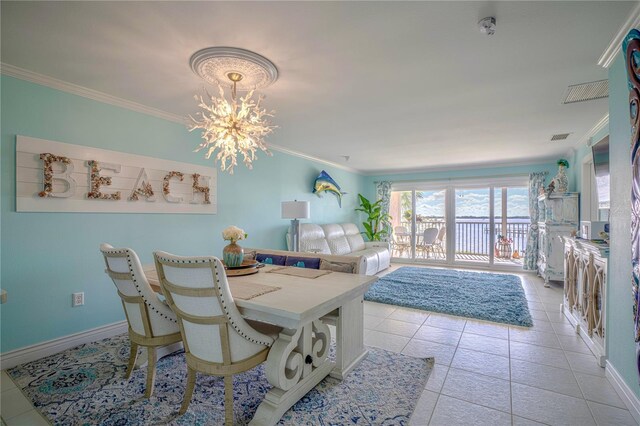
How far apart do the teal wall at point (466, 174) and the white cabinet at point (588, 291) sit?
287 centimetres

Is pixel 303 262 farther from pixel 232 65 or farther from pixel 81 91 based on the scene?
pixel 81 91

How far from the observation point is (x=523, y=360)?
2.49 metres

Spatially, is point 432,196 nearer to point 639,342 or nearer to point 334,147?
point 334,147

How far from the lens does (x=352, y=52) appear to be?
82.7 inches

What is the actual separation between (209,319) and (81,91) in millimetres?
2589

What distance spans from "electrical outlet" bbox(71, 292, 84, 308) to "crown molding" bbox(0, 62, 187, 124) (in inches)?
71.4

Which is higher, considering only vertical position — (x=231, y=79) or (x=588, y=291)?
A: (x=231, y=79)

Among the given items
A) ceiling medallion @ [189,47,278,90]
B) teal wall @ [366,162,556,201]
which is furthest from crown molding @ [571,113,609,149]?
ceiling medallion @ [189,47,278,90]

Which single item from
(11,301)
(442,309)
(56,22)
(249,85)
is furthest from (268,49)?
(442,309)

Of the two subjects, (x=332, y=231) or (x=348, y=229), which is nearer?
(x=332, y=231)

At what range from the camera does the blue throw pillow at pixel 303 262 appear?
273 cm

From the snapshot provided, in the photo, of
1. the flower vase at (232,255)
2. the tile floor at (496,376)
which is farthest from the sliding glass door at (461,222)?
the flower vase at (232,255)

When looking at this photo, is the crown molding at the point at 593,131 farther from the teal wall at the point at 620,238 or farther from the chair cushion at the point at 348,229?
the chair cushion at the point at 348,229

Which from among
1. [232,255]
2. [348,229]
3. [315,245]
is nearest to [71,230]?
[232,255]
